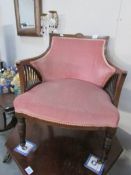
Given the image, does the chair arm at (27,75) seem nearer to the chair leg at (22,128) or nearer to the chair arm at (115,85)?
the chair leg at (22,128)

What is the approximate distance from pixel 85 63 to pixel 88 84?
0.18 metres

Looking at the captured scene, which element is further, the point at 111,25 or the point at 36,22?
the point at 36,22

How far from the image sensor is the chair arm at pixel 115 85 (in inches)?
34.1

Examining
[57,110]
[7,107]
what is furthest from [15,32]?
[57,110]

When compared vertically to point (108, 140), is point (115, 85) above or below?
above

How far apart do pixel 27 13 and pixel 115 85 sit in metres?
1.22

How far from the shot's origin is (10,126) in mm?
1385

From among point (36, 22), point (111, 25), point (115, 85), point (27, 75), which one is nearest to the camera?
point (115, 85)

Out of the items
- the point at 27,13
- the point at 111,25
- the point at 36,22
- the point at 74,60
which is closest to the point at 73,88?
the point at 74,60

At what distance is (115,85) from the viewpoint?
3.02ft

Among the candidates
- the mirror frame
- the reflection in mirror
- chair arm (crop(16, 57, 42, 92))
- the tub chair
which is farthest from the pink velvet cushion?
the reflection in mirror

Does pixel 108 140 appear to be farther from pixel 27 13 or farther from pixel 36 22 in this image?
pixel 27 13

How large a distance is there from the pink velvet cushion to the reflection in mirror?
0.96m

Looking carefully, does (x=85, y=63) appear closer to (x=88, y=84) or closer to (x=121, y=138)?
(x=88, y=84)
